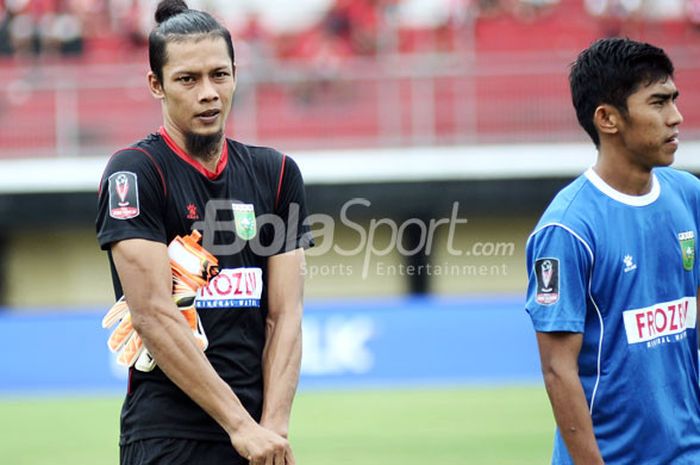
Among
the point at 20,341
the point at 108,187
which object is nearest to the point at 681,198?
the point at 108,187

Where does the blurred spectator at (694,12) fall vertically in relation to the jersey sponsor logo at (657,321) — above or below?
above

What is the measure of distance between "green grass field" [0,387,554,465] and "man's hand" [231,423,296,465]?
573 cm

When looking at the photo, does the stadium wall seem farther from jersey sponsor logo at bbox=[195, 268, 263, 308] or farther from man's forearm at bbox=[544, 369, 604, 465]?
man's forearm at bbox=[544, 369, 604, 465]

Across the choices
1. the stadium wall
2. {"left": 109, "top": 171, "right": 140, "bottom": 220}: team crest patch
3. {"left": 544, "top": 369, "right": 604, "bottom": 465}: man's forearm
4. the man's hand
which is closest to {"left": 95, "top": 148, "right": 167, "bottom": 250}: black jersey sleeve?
{"left": 109, "top": 171, "right": 140, "bottom": 220}: team crest patch

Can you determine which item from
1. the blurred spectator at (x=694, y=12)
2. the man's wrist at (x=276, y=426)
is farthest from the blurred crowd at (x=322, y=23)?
the man's wrist at (x=276, y=426)

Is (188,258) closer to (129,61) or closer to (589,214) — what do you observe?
(589,214)

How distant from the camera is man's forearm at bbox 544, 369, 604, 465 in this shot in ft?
12.5

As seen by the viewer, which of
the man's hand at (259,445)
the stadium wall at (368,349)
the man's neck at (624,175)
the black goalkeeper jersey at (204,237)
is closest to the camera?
the man's hand at (259,445)

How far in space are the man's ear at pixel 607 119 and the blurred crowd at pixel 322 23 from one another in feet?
46.3

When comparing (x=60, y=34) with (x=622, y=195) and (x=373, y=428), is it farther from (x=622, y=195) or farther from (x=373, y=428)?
(x=622, y=195)

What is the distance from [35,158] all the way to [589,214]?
571 inches

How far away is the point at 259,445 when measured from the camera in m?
3.67

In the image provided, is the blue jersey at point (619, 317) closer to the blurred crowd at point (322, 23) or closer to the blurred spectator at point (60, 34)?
the blurred crowd at point (322, 23)

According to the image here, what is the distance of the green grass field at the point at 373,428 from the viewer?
32.2ft
